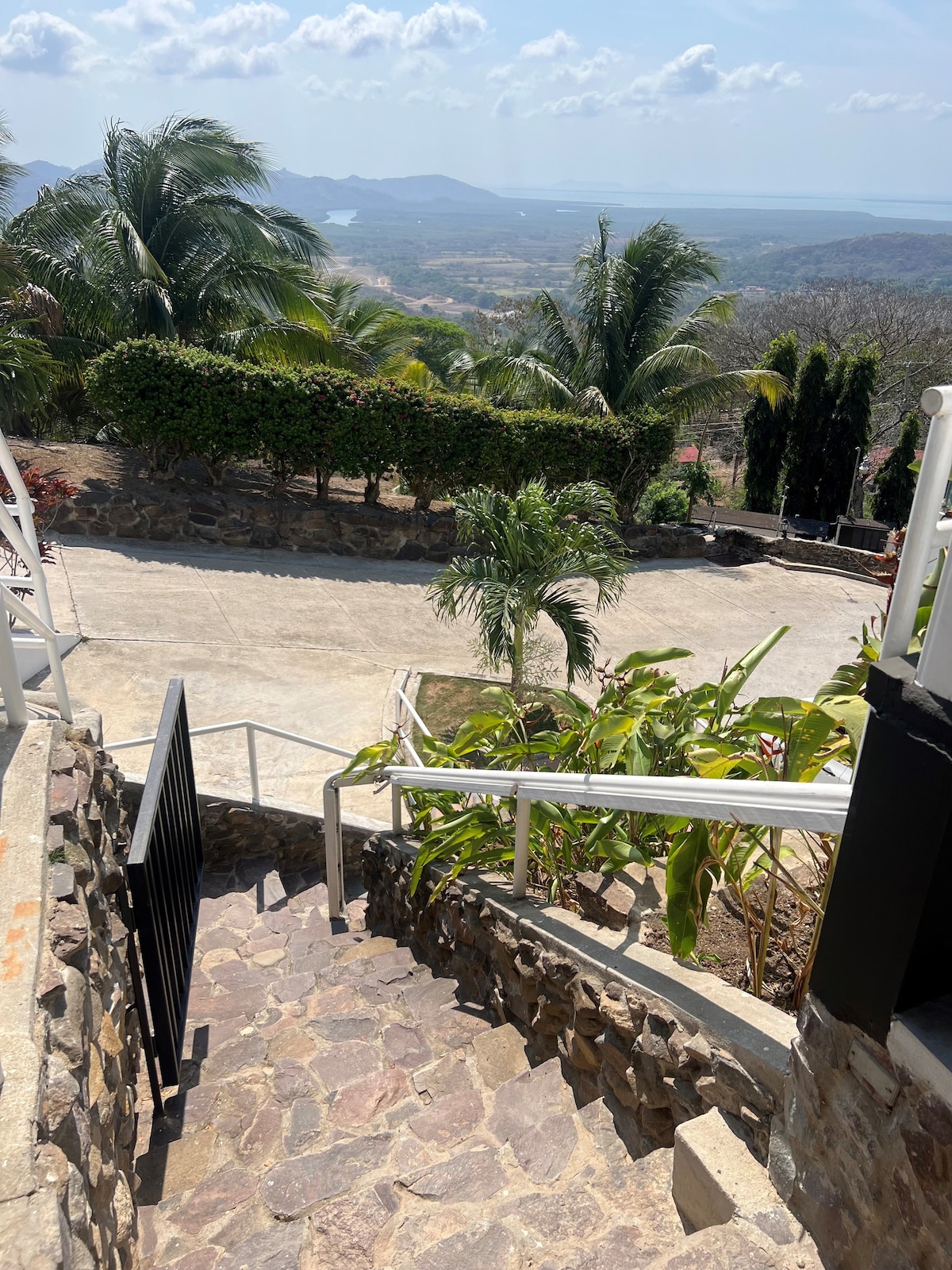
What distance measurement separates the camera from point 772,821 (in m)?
1.89

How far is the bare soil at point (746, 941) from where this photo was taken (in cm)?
263

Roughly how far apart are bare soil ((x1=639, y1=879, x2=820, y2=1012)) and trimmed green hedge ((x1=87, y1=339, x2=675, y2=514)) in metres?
9.28

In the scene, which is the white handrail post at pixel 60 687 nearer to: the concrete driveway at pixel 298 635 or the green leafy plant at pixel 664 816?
the green leafy plant at pixel 664 816

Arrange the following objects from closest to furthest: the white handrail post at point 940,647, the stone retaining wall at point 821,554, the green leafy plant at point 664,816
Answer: the white handrail post at point 940,647
the green leafy plant at point 664,816
the stone retaining wall at point 821,554

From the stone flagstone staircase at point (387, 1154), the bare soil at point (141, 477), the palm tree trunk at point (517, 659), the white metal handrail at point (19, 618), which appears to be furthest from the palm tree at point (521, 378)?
the stone flagstone staircase at point (387, 1154)

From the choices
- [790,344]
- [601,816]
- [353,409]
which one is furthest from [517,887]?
[790,344]

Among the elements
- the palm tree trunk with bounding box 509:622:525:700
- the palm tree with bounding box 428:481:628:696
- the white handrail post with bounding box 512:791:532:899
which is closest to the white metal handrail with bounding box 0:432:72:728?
the white handrail post with bounding box 512:791:532:899

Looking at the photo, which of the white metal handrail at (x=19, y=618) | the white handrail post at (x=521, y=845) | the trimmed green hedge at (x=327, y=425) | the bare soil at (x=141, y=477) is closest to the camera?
the white metal handrail at (x=19, y=618)

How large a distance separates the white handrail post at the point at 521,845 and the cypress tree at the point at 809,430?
17.6 metres

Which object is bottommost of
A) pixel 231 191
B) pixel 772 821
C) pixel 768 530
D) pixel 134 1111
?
pixel 768 530

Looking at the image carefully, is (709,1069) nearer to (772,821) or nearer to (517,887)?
(772,821)

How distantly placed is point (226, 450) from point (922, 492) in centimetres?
1064

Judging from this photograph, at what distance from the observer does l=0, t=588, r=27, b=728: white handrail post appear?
3037mm

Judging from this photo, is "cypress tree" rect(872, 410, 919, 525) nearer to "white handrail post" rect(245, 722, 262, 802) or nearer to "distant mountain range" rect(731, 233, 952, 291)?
"white handrail post" rect(245, 722, 262, 802)
